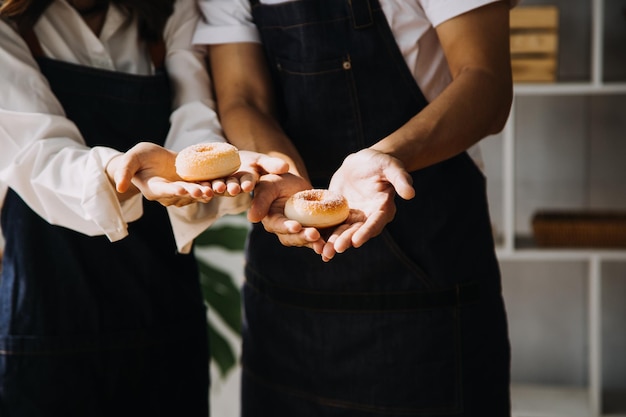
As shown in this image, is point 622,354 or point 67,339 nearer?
point 67,339

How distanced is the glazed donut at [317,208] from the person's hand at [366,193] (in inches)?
A: 0.7

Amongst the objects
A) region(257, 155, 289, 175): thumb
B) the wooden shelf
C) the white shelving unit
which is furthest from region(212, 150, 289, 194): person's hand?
the white shelving unit

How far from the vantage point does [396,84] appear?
57.3 inches

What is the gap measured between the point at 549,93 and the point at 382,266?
55.0 inches

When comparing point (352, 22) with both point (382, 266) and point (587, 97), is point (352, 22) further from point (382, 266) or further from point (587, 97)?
point (587, 97)

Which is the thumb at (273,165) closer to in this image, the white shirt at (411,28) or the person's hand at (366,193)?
the person's hand at (366,193)

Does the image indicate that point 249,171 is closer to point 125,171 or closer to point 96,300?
point 125,171

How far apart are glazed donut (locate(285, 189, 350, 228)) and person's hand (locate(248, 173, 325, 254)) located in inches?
0.9

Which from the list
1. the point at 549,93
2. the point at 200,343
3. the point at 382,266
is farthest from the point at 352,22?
the point at 549,93

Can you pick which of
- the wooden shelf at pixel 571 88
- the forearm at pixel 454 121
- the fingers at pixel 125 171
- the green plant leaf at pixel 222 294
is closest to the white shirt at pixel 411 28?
the forearm at pixel 454 121

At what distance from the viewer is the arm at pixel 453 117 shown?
45.3 inches

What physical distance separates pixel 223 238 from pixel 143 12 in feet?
3.98

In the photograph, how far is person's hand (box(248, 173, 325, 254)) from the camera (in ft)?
3.53

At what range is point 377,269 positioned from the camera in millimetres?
1472
